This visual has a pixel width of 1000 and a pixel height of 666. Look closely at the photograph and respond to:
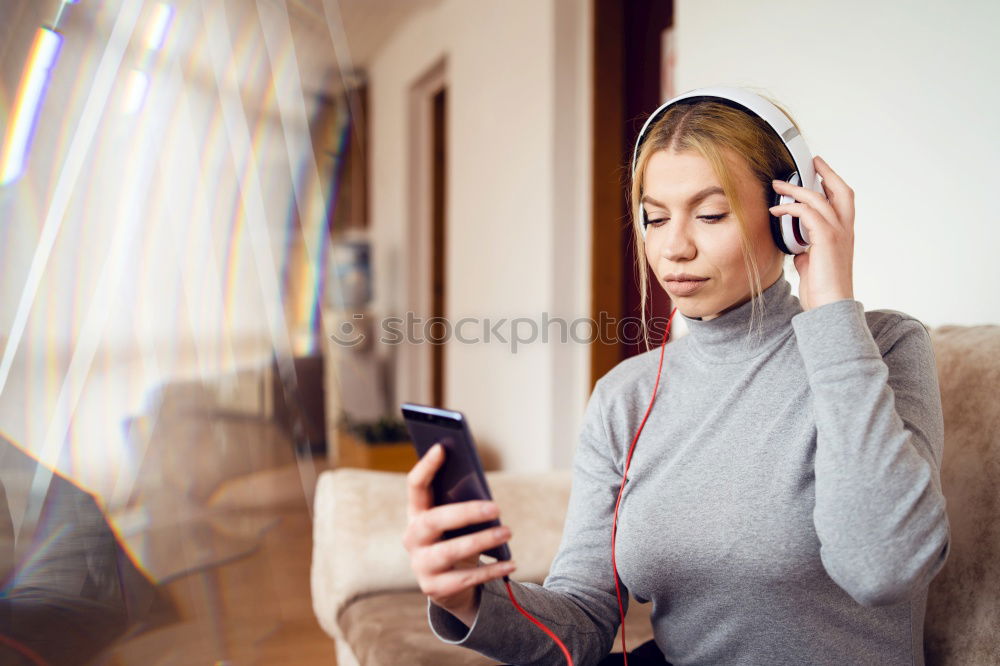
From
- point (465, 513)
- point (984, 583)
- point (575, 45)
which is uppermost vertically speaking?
point (575, 45)

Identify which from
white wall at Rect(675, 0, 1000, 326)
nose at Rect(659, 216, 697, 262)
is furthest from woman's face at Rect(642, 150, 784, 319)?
white wall at Rect(675, 0, 1000, 326)

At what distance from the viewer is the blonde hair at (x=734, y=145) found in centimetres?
65

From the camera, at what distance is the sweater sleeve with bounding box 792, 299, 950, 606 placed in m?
0.51

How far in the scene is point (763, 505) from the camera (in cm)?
63

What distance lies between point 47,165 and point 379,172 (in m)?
3.54

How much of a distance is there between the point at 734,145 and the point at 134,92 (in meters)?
1.03

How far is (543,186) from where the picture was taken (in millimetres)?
2312

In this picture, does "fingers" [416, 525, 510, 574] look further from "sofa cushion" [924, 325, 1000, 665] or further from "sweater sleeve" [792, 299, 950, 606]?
"sofa cushion" [924, 325, 1000, 665]

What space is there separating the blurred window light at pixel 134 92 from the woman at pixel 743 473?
0.91m

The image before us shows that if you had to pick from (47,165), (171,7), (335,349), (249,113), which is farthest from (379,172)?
(47,165)

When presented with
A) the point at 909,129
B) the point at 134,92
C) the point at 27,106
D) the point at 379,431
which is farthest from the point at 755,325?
the point at 379,431

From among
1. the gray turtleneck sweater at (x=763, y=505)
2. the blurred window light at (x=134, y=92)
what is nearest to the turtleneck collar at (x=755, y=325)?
the gray turtleneck sweater at (x=763, y=505)

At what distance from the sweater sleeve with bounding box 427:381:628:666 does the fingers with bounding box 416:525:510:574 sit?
0.28 feet

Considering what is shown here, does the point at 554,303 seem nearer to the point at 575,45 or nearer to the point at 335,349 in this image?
the point at 575,45
